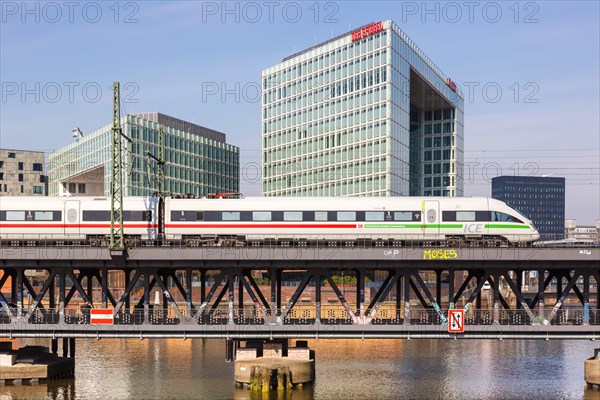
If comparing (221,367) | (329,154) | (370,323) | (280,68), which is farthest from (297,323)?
(280,68)

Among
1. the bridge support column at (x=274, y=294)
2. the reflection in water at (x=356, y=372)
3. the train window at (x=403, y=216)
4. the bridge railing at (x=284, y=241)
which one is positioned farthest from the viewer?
the train window at (x=403, y=216)

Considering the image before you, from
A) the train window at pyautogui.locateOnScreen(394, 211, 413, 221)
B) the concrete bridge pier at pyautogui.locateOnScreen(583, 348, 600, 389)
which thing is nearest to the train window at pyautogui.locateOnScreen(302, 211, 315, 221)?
the train window at pyautogui.locateOnScreen(394, 211, 413, 221)

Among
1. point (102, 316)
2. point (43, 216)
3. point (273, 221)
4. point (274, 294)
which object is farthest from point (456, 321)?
point (43, 216)

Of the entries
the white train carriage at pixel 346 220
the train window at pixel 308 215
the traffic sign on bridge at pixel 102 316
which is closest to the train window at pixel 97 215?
the white train carriage at pixel 346 220

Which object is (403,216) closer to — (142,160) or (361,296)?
(361,296)

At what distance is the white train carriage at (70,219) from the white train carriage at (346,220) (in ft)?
6.91

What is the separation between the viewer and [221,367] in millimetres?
80875

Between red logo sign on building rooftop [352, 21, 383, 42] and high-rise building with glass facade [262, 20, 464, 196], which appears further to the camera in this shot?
high-rise building with glass facade [262, 20, 464, 196]

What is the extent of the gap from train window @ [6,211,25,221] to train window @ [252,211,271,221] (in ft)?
62.5

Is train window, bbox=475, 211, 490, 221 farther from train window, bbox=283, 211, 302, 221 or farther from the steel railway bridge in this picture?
train window, bbox=283, 211, 302, 221

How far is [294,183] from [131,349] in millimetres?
84130

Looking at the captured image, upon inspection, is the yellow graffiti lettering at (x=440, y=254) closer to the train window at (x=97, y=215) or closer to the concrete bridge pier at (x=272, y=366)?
the concrete bridge pier at (x=272, y=366)

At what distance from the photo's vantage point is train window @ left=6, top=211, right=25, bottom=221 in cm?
Result: 7025

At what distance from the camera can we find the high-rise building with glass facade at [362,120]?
6176 inches
